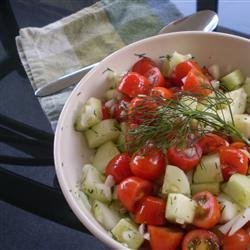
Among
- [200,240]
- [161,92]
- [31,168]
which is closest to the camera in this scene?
[200,240]

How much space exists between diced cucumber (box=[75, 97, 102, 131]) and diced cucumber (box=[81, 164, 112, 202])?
0.23ft

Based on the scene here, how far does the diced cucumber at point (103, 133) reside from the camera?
671mm

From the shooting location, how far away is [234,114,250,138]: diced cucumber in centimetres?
64

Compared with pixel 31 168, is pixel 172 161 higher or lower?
higher

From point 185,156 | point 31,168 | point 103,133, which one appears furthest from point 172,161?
point 31,168

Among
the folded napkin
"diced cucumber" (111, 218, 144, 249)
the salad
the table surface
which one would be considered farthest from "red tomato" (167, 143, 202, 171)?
the folded napkin

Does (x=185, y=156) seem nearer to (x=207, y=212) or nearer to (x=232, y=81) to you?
(x=207, y=212)

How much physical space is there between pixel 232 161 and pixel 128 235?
0.17 metres

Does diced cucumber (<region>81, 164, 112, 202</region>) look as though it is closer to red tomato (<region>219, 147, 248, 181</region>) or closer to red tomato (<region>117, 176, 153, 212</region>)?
red tomato (<region>117, 176, 153, 212</region>)

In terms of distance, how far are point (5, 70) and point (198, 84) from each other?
437 millimetres

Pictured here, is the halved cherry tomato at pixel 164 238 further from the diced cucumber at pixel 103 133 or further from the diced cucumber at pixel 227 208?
the diced cucumber at pixel 103 133

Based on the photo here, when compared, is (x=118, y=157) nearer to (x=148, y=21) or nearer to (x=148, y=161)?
(x=148, y=161)

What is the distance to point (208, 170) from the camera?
60 centimetres

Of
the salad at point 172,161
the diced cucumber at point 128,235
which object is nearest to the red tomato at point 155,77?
the salad at point 172,161
